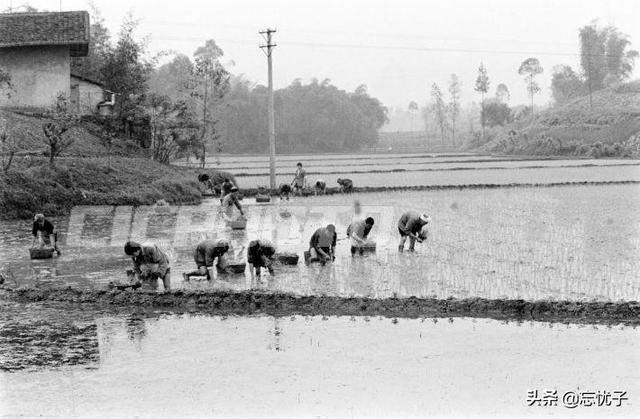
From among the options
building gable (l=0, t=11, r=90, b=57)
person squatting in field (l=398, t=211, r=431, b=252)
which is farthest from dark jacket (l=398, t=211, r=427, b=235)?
building gable (l=0, t=11, r=90, b=57)

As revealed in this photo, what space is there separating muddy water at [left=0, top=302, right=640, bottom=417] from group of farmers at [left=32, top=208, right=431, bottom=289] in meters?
1.19

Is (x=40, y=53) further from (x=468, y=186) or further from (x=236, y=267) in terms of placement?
(x=236, y=267)

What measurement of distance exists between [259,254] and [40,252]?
478cm

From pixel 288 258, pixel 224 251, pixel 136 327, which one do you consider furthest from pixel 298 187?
pixel 136 327

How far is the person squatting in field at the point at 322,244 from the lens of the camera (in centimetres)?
1382

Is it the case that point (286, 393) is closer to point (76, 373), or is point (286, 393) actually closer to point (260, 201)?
point (76, 373)

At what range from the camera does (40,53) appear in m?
30.5

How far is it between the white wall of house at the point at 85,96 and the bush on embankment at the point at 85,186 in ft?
15.7

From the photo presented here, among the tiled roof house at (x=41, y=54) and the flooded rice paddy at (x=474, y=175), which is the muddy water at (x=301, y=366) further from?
the flooded rice paddy at (x=474, y=175)

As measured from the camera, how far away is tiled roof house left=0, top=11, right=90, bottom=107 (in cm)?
3003

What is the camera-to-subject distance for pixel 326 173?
41062mm

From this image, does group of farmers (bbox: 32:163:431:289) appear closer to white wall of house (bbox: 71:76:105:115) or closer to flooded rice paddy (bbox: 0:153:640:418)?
flooded rice paddy (bbox: 0:153:640:418)

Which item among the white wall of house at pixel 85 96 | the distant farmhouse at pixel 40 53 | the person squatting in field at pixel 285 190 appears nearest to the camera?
the person squatting in field at pixel 285 190

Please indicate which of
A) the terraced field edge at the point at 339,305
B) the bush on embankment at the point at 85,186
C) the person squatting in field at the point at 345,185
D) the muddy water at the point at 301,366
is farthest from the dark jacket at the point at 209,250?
the person squatting in field at the point at 345,185
